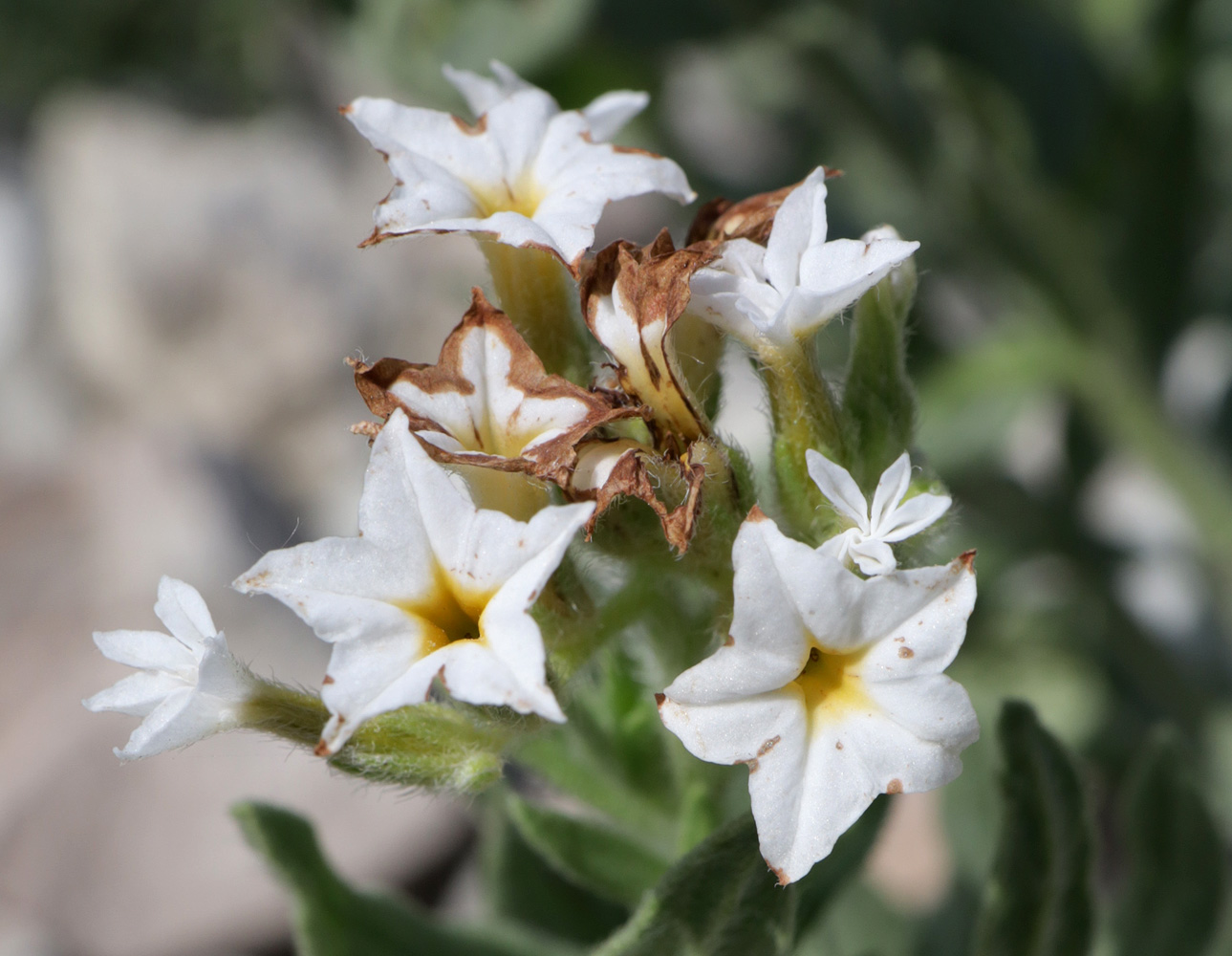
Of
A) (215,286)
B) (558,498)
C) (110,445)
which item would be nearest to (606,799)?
(558,498)

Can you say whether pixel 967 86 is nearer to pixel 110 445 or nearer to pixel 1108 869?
pixel 1108 869

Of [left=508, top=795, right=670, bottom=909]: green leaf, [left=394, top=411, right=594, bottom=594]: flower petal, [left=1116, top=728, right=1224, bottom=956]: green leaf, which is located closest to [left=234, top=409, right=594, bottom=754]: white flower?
[left=394, top=411, right=594, bottom=594]: flower petal

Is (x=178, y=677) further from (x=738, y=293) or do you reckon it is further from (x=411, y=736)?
(x=738, y=293)

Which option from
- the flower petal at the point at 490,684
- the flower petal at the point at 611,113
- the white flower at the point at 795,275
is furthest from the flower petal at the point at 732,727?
the flower petal at the point at 611,113

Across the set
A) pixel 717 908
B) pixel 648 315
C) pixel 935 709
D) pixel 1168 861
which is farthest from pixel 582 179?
pixel 1168 861

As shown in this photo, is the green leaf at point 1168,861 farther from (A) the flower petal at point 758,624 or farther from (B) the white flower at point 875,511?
(A) the flower petal at point 758,624

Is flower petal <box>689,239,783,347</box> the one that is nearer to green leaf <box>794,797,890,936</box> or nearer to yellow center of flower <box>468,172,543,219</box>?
yellow center of flower <box>468,172,543,219</box>
